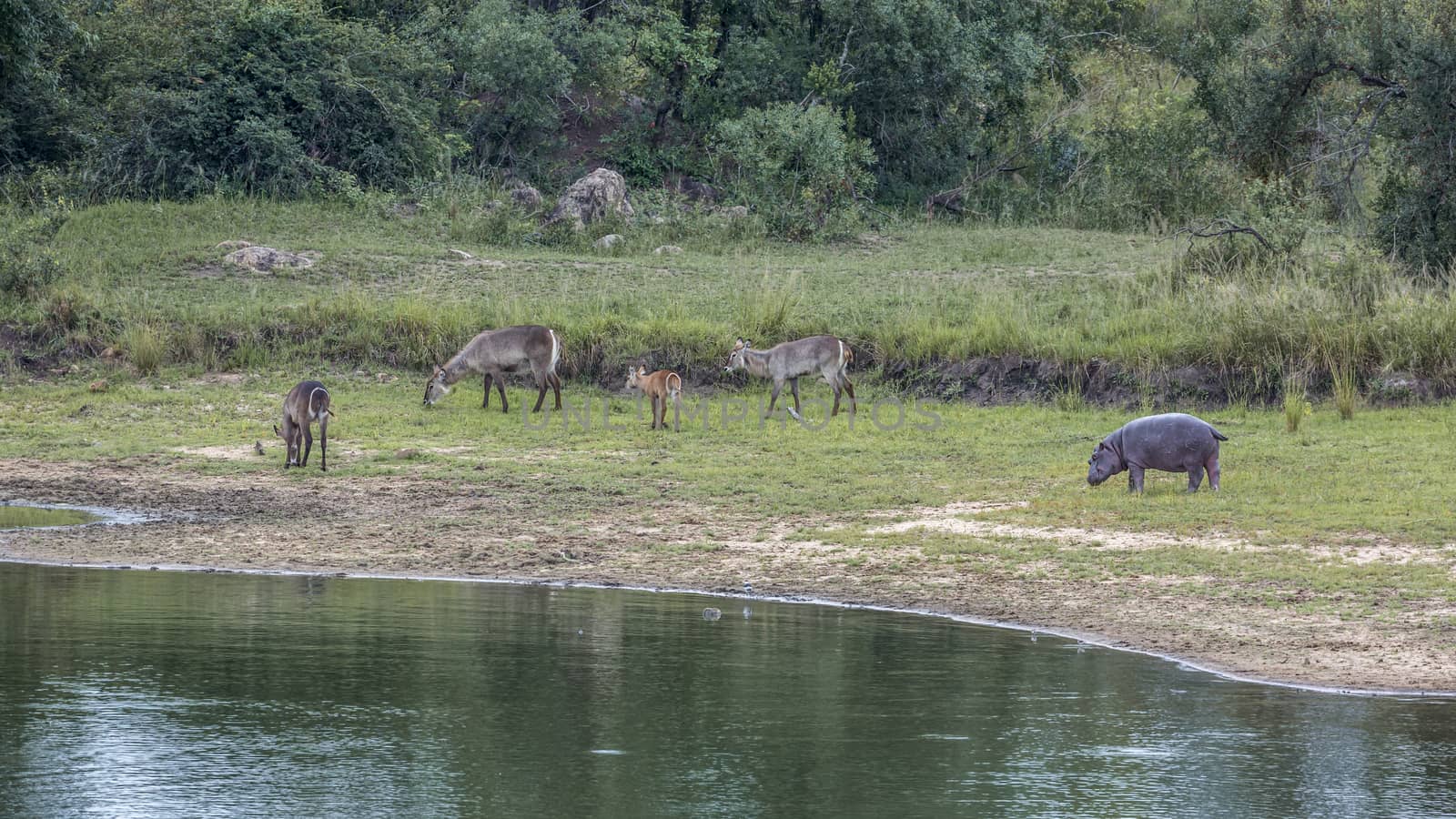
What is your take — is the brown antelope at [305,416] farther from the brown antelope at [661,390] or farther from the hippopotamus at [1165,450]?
the hippopotamus at [1165,450]

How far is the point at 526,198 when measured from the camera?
83.4ft

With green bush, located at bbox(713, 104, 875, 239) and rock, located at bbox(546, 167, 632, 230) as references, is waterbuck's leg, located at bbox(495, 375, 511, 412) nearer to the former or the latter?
rock, located at bbox(546, 167, 632, 230)

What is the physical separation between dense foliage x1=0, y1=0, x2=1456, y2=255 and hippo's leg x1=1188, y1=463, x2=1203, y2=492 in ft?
27.0

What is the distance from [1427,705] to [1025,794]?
241 centimetres

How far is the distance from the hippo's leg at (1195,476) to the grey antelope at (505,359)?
7.28 m

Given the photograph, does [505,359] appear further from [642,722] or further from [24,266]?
[642,722]

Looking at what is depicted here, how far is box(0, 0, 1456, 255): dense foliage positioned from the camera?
71.4 ft

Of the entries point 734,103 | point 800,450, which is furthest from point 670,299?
point 734,103

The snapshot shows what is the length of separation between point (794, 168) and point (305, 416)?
44.4ft

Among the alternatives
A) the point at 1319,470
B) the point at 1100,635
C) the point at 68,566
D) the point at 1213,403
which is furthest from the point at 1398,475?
the point at 68,566

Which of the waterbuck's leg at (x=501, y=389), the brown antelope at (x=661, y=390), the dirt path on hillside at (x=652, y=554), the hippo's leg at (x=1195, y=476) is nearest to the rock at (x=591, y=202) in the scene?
the waterbuck's leg at (x=501, y=389)

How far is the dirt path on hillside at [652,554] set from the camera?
29.7 ft

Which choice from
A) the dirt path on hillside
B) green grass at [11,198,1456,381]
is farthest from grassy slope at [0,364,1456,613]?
green grass at [11,198,1456,381]

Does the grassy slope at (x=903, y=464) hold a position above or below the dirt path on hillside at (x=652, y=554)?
above
